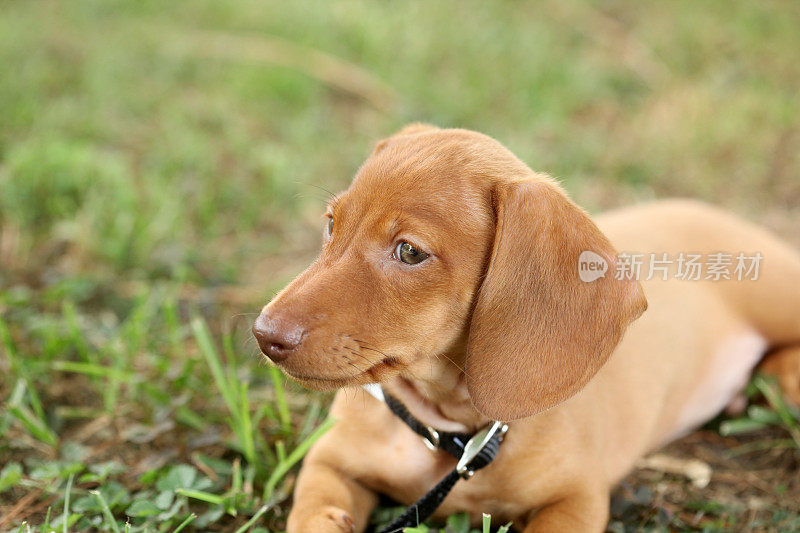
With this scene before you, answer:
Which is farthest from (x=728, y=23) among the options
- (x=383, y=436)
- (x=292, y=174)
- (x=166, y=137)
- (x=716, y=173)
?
(x=383, y=436)

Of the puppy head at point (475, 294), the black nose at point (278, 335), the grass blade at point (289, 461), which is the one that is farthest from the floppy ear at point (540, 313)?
the grass blade at point (289, 461)

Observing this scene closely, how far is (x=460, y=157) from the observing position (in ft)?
6.99

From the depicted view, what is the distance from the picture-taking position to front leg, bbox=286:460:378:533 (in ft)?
6.95

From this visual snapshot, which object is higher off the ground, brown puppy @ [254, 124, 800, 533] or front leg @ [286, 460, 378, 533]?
brown puppy @ [254, 124, 800, 533]

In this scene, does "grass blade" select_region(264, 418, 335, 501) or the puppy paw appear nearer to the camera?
the puppy paw

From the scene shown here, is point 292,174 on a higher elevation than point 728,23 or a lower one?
lower

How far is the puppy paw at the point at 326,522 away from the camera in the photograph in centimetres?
209

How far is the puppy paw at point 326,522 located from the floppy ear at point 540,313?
515 mm

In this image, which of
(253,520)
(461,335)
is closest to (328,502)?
(253,520)

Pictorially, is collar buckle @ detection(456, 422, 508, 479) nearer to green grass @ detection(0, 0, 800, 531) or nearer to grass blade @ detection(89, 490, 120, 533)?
green grass @ detection(0, 0, 800, 531)

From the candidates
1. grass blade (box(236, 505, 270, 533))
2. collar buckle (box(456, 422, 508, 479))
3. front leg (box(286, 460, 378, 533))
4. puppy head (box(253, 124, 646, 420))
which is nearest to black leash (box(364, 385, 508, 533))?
collar buckle (box(456, 422, 508, 479))

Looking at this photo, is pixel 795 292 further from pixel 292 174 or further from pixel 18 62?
pixel 18 62

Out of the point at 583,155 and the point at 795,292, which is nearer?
the point at 795,292

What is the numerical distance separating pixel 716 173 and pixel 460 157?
371 centimetres
